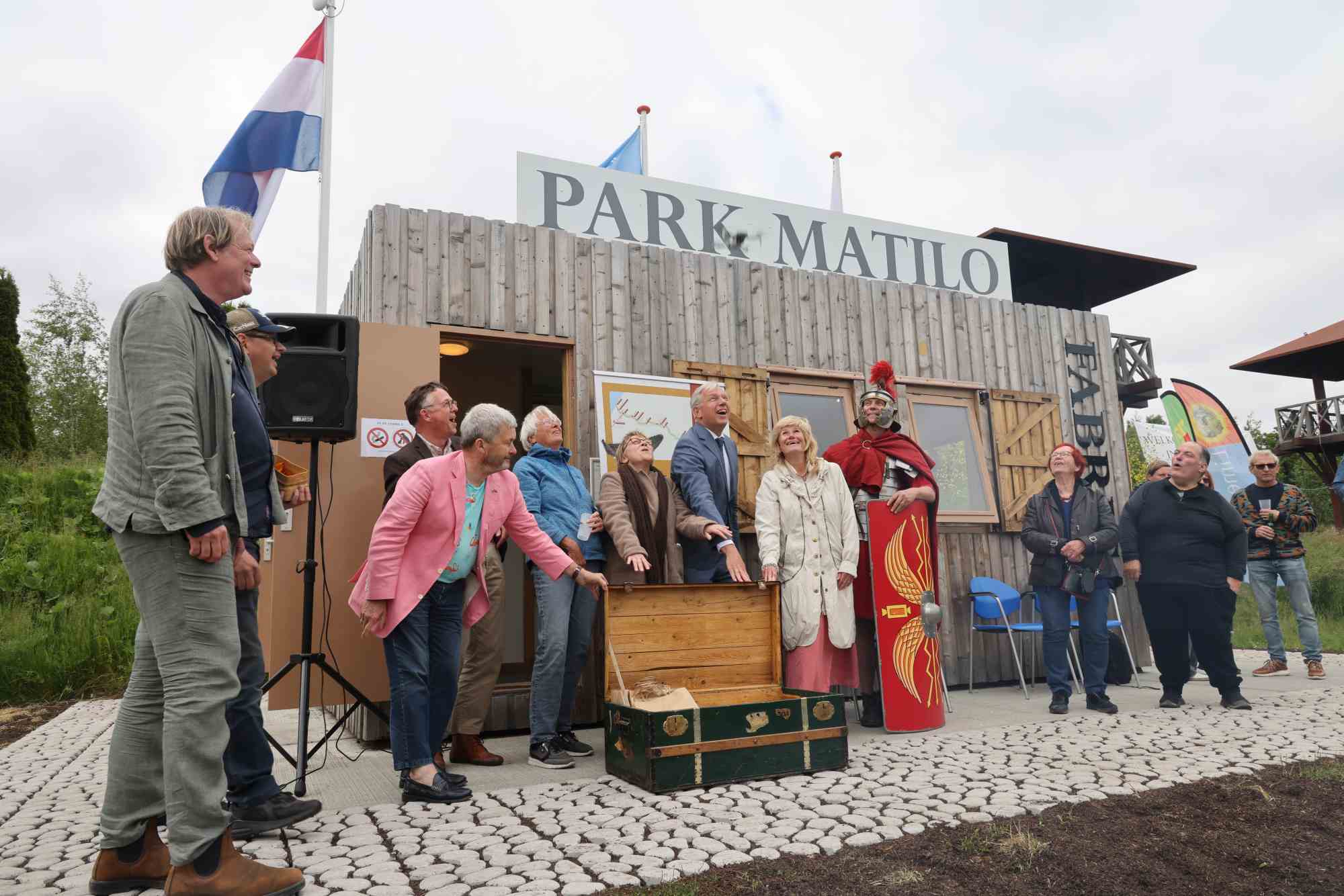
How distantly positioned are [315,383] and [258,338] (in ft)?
2.59

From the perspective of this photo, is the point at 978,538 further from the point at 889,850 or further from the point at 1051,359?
the point at 889,850

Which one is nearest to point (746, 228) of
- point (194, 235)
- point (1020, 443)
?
point (1020, 443)

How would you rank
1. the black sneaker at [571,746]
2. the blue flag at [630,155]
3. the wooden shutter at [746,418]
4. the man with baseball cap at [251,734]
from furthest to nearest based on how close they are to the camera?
the blue flag at [630,155] → the wooden shutter at [746,418] → the black sneaker at [571,746] → the man with baseball cap at [251,734]

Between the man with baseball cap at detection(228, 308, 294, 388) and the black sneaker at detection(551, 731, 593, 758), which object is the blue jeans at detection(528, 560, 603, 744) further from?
the man with baseball cap at detection(228, 308, 294, 388)

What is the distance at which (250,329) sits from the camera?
319 centimetres

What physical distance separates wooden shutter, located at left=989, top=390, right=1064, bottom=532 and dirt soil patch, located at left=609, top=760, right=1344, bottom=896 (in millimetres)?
4280

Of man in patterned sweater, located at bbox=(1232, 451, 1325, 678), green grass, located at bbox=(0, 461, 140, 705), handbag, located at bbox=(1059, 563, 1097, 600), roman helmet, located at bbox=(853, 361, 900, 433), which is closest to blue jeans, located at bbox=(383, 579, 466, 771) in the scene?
roman helmet, located at bbox=(853, 361, 900, 433)

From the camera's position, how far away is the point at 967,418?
24.7ft

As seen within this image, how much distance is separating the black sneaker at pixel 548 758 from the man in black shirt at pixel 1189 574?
4026mm

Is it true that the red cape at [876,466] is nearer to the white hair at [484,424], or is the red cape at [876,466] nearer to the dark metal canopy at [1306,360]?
the white hair at [484,424]

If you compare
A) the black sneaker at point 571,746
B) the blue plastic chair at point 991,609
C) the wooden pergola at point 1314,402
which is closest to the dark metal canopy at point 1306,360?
the wooden pergola at point 1314,402

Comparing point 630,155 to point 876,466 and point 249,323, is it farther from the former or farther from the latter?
point 249,323

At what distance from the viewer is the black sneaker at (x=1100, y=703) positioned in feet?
18.1

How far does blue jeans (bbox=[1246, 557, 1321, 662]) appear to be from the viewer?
23.0 ft
